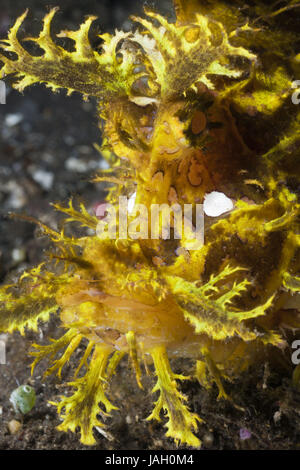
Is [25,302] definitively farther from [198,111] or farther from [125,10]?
[125,10]

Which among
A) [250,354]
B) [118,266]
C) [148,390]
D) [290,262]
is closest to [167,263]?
[118,266]

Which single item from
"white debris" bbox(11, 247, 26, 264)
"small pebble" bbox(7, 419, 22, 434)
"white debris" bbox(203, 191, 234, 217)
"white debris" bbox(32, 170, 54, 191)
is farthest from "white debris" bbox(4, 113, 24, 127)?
"white debris" bbox(203, 191, 234, 217)
